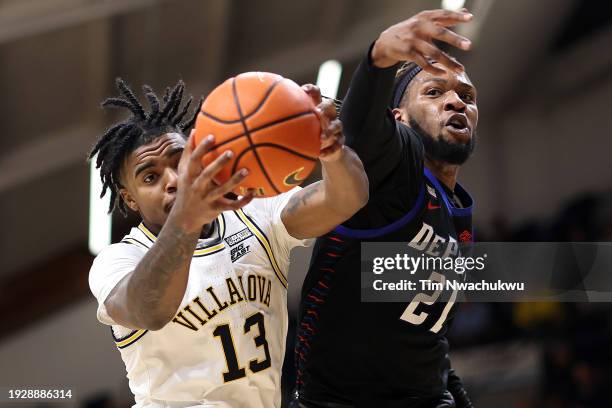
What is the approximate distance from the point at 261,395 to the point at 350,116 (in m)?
1.09

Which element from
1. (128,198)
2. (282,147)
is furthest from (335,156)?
(128,198)

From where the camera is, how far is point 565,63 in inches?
497

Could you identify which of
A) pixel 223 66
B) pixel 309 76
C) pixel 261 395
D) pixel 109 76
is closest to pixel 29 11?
pixel 109 76

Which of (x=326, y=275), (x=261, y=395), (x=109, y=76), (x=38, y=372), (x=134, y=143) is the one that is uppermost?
(x=109, y=76)

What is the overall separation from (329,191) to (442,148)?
108 centimetres

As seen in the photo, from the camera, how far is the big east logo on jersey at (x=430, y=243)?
→ 3.61 metres

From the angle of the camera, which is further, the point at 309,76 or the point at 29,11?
the point at 309,76

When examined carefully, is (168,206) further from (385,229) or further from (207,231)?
(385,229)

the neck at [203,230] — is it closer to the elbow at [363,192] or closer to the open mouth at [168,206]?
the open mouth at [168,206]

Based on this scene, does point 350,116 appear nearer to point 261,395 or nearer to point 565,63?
point 261,395

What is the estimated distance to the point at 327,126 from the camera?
2.84 m

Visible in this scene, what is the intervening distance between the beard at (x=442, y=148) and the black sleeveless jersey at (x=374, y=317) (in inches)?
10.4

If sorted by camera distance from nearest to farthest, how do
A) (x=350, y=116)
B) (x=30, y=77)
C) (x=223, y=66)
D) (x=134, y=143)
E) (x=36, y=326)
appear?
(x=350, y=116)
(x=134, y=143)
(x=30, y=77)
(x=223, y=66)
(x=36, y=326)

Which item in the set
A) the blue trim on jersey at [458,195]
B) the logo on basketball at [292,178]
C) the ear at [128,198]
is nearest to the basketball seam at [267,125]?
the logo on basketball at [292,178]
